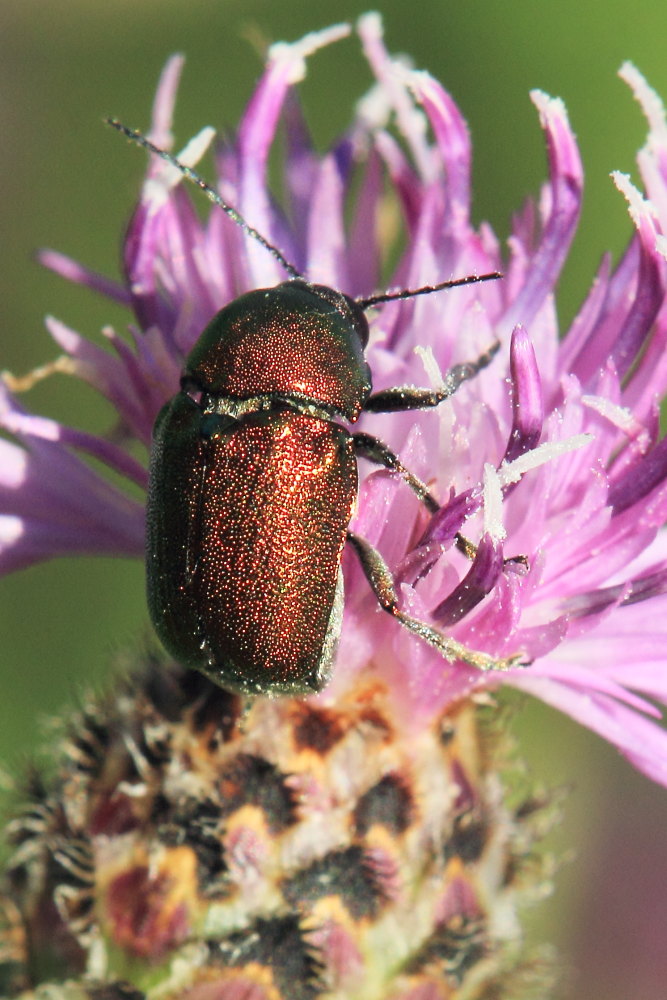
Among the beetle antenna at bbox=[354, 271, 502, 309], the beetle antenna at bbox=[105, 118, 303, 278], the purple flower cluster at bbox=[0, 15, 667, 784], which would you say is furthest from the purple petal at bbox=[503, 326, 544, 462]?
the beetle antenna at bbox=[105, 118, 303, 278]

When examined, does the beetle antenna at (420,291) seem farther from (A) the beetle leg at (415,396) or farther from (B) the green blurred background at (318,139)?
(B) the green blurred background at (318,139)

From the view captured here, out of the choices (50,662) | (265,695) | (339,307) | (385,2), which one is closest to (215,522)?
(265,695)

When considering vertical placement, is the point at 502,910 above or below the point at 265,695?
below

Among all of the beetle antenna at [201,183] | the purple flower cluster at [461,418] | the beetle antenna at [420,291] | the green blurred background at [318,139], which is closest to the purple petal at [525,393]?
the purple flower cluster at [461,418]

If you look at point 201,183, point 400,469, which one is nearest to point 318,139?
point 201,183

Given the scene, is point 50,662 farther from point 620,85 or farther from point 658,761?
point 620,85
